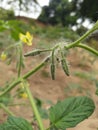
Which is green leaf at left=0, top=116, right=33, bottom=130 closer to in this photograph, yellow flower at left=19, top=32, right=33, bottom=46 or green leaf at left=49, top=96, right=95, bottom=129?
green leaf at left=49, top=96, right=95, bottom=129

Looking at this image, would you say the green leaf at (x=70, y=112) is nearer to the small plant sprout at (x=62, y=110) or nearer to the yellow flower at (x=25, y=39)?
the small plant sprout at (x=62, y=110)

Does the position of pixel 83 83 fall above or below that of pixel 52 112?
above

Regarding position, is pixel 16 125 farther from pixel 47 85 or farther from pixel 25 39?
pixel 47 85

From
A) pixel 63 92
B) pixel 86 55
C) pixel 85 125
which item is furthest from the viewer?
pixel 86 55

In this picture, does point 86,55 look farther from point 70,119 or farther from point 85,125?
point 70,119

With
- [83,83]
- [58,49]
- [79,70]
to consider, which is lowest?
[58,49]

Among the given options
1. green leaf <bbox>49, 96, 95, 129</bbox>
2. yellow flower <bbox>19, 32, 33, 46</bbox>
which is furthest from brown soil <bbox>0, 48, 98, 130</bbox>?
green leaf <bbox>49, 96, 95, 129</bbox>

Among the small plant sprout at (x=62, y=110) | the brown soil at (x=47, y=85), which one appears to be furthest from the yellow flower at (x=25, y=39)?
the brown soil at (x=47, y=85)

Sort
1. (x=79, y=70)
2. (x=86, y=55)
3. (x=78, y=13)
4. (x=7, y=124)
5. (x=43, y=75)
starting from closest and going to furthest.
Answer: (x=7, y=124)
(x=43, y=75)
(x=79, y=70)
(x=86, y=55)
(x=78, y=13)

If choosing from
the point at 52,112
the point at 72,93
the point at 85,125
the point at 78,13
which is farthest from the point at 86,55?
the point at 78,13
